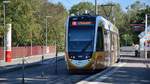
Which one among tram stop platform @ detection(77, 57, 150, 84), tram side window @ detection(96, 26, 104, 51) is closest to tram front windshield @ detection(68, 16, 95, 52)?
tram side window @ detection(96, 26, 104, 51)

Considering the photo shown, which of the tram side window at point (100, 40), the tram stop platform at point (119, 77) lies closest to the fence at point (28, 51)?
the tram stop platform at point (119, 77)

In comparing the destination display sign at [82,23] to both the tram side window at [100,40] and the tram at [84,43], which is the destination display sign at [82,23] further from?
the tram side window at [100,40]

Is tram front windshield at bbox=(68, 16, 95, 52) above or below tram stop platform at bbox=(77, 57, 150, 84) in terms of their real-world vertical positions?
above

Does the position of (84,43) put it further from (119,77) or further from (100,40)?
(119,77)

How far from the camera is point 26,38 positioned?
2908 inches

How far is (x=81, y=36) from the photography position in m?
29.2

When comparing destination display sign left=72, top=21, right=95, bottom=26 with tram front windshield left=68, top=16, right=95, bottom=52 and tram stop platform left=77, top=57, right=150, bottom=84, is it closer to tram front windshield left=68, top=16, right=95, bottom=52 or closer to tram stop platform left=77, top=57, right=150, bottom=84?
tram front windshield left=68, top=16, right=95, bottom=52

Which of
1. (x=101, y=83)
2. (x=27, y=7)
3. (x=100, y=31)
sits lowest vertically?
(x=101, y=83)

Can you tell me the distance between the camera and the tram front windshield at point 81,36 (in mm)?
28969

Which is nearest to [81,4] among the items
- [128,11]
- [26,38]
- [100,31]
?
[128,11]

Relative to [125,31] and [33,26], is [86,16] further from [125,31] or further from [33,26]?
[125,31]

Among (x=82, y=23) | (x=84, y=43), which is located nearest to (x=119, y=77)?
(x=84, y=43)

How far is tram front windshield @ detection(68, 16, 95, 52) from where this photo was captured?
28969 mm

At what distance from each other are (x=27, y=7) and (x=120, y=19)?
3609 inches
